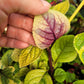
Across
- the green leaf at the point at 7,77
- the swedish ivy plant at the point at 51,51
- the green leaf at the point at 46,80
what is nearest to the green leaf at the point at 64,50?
the swedish ivy plant at the point at 51,51

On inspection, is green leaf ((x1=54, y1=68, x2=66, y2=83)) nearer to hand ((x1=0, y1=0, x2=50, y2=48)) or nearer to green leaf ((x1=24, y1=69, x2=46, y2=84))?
green leaf ((x1=24, y1=69, x2=46, y2=84))

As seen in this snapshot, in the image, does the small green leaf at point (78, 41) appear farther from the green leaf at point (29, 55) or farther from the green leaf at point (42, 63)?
the green leaf at point (42, 63)

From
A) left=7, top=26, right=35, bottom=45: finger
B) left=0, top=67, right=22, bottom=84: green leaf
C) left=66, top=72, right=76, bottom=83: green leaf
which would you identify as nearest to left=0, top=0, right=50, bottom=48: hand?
left=7, top=26, right=35, bottom=45: finger

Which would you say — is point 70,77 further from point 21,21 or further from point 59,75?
point 21,21

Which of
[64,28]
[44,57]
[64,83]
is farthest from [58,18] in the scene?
[64,83]

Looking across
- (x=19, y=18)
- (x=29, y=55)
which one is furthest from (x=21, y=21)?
(x=29, y=55)

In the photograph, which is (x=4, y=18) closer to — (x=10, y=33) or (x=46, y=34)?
(x=10, y=33)

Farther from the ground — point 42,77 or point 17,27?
point 17,27
